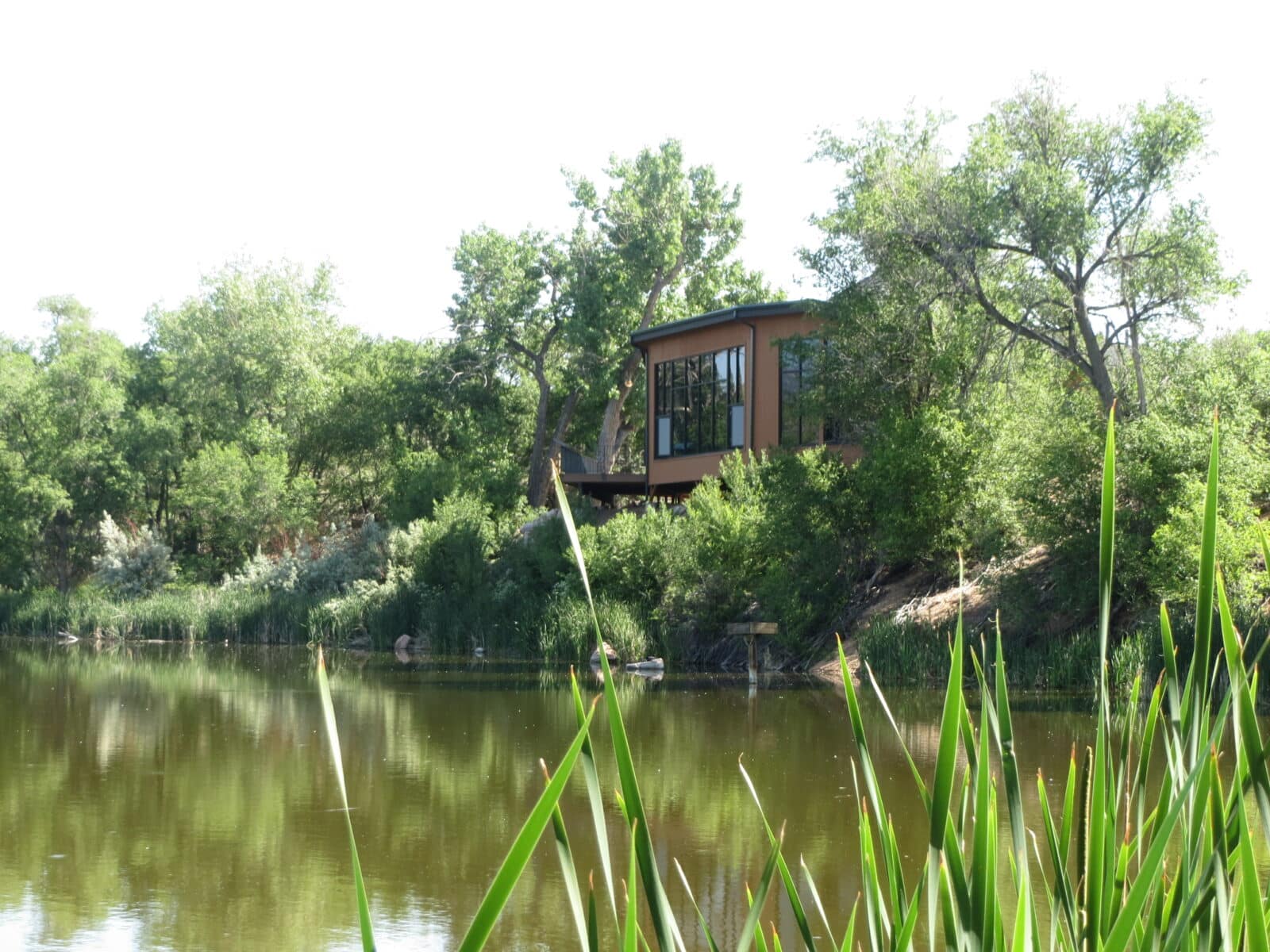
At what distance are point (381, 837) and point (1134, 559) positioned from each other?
34.9 ft

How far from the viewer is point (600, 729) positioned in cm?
1374

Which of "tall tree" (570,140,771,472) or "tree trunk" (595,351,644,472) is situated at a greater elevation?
"tall tree" (570,140,771,472)

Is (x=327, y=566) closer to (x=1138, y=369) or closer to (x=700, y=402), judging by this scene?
(x=700, y=402)

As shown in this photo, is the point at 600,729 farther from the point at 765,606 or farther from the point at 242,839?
the point at 765,606

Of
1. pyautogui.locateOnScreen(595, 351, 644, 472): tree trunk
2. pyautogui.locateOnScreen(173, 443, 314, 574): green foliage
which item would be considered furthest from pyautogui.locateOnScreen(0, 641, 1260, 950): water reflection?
pyautogui.locateOnScreen(173, 443, 314, 574): green foliage

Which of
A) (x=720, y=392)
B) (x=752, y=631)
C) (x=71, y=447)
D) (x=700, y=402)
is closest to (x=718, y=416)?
(x=720, y=392)

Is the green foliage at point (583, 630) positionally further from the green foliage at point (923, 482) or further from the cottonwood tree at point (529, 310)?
the cottonwood tree at point (529, 310)

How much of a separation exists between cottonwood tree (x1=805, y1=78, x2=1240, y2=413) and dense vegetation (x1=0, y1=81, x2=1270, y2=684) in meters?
0.05

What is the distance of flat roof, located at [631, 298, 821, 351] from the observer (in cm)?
2606

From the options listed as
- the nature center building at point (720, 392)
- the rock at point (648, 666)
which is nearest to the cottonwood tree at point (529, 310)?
the nature center building at point (720, 392)

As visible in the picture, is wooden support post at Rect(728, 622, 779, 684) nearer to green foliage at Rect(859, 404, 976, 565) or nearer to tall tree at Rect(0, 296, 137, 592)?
green foliage at Rect(859, 404, 976, 565)

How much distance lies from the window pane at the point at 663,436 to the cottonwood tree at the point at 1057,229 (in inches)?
390

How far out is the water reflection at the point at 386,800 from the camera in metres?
7.73

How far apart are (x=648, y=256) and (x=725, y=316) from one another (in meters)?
8.12
